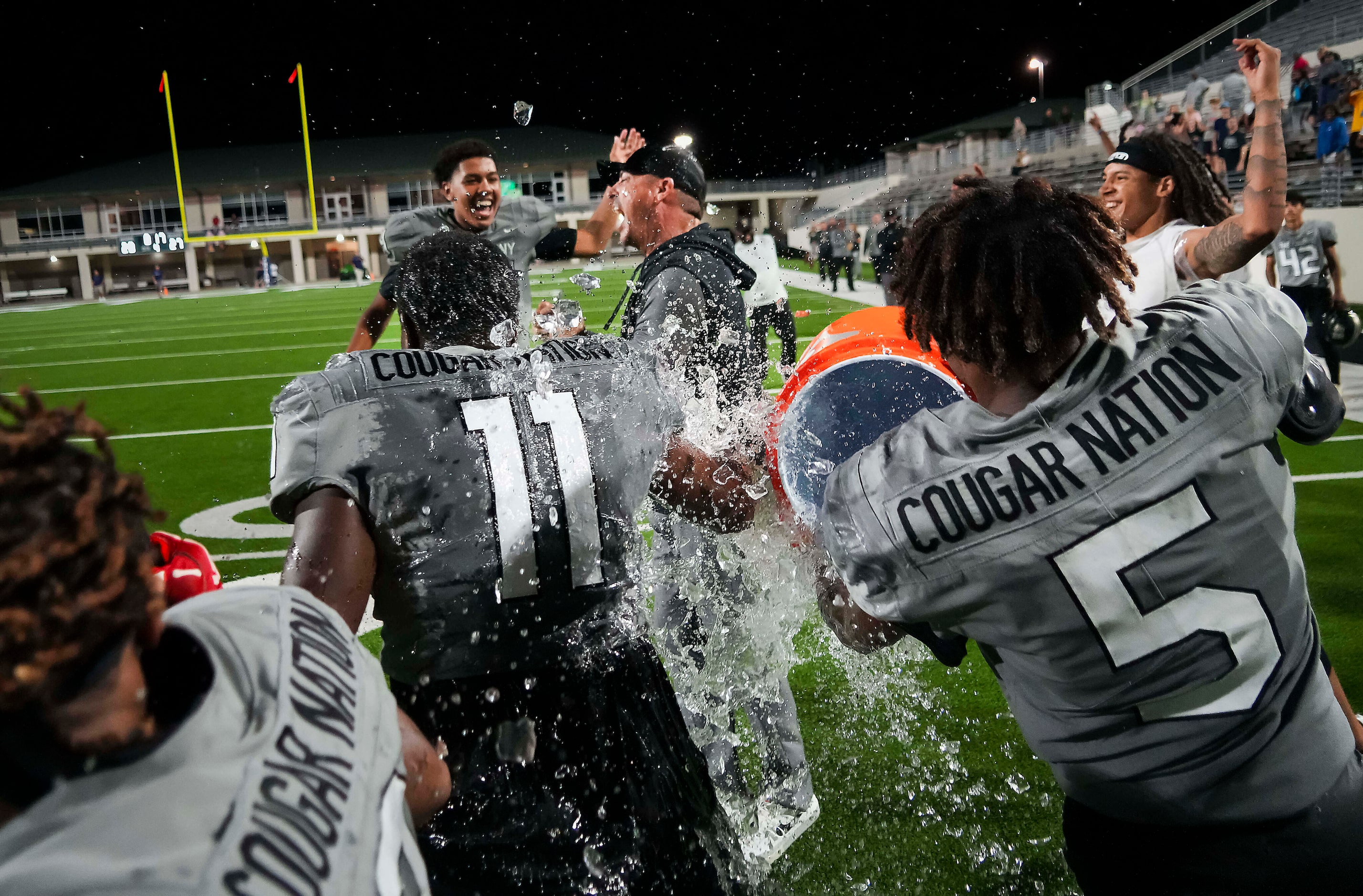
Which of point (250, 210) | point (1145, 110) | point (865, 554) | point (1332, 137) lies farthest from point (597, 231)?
point (250, 210)

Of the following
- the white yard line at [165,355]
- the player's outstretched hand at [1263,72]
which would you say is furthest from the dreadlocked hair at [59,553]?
the white yard line at [165,355]

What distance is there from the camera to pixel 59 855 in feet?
2.38

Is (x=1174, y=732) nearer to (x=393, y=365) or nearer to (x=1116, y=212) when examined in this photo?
(x=393, y=365)

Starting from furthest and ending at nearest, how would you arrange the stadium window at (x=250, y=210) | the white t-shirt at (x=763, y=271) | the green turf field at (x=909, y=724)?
the stadium window at (x=250, y=210) → the white t-shirt at (x=763, y=271) → the green turf field at (x=909, y=724)

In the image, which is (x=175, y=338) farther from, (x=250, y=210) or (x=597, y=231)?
(x=250, y=210)

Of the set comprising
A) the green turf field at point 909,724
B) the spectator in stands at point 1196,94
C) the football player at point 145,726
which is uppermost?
the spectator in stands at point 1196,94

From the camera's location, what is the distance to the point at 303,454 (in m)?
1.77

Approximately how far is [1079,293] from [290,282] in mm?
56975

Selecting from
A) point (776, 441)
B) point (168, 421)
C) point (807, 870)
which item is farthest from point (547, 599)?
point (168, 421)

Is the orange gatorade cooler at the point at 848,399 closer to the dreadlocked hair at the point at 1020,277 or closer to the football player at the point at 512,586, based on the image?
the football player at the point at 512,586

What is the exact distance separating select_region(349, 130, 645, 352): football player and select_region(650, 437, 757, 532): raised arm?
228 centimetres

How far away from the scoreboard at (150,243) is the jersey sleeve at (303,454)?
5371cm

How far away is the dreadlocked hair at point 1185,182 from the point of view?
403cm

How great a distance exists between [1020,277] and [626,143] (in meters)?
→ 2.95
